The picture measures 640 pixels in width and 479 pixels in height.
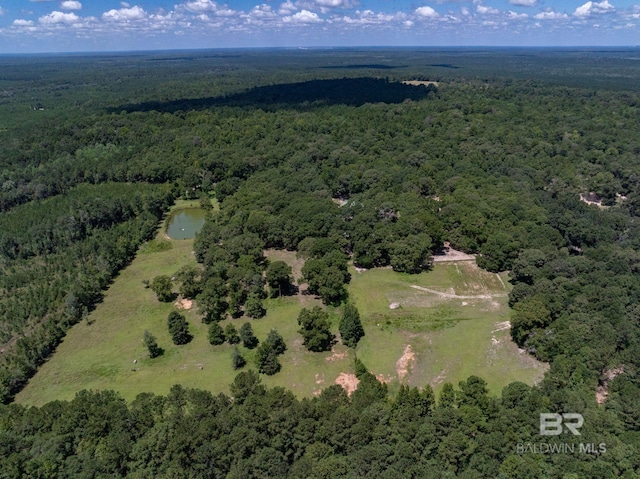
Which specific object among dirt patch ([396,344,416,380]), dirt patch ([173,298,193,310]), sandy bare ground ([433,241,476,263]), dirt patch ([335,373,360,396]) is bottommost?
dirt patch ([335,373,360,396])

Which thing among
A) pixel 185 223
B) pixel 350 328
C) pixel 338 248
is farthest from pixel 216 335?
pixel 185 223

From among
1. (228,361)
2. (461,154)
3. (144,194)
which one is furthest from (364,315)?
(461,154)

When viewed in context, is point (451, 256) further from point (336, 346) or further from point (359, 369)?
point (359, 369)

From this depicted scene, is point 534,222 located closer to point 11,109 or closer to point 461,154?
point 461,154

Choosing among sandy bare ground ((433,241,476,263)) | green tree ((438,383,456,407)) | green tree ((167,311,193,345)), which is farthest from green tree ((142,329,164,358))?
sandy bare ground ((433,241,476,263))

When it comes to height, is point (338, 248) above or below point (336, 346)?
above

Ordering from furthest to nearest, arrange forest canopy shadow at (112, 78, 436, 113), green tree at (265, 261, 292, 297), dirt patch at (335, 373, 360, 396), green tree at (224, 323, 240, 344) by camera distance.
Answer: forest canopy shadow at (112, 78, 436, 113) < green tree at (265, 261, 292, 297) < green tree at (224, 323, 240, 344) < dirt patch at (335, 373, 360, 396)

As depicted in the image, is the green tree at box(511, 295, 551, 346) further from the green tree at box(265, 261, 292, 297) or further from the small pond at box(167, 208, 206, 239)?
the small pond at box(167, 208, 206, 239)
